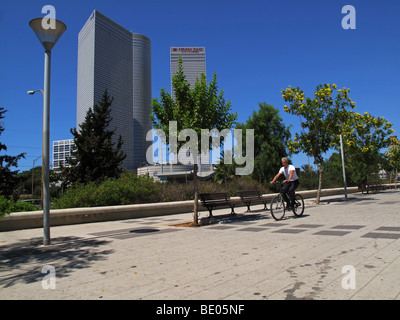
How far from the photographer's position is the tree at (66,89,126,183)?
36375mm

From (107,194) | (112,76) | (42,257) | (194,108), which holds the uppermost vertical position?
(112,76)

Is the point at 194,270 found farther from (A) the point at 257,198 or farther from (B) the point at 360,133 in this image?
(B) the point at 360,133

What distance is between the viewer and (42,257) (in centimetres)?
585

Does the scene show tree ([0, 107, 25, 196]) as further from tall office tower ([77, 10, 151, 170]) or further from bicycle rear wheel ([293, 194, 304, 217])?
tall office tower ([77, 10, 151, 170])

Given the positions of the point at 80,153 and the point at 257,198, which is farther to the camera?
the point at 80,153

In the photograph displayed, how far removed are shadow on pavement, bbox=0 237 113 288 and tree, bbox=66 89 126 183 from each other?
29.2 meters

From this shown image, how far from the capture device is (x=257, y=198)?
543 inches

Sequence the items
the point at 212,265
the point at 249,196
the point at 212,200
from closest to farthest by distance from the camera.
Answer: the point at 212,265 < the point at 212,200 < the point at 249,196

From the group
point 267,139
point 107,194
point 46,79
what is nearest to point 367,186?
point 267,139

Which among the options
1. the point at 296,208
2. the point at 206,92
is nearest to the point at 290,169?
the point at 296,208

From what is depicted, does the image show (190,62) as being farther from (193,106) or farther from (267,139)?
(193,106)

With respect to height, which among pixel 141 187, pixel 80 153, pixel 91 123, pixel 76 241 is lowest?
pixel 76 241

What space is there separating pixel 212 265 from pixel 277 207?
19.3ft
